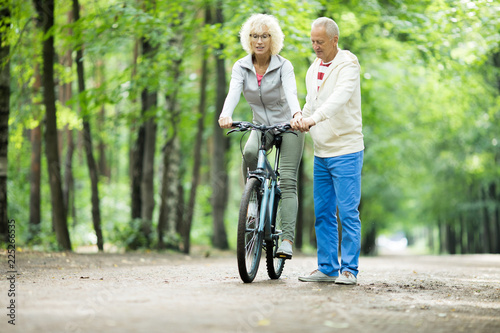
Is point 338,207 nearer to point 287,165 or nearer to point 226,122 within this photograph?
point 287,165

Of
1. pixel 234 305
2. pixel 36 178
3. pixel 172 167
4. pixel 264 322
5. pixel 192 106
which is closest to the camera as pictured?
pixel 264 322

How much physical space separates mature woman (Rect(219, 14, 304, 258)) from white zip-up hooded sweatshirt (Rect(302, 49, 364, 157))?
0.82ft

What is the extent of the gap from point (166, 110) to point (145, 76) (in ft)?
3.99

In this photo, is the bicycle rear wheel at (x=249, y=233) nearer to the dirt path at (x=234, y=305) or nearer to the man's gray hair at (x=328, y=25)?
the dirt path at (x=234, y=305)

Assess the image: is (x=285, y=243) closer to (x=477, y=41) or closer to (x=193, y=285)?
(x=193, y=285)

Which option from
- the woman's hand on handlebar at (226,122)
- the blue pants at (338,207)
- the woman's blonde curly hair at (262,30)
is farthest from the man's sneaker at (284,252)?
the woman's blonde curly hair at (262,30)

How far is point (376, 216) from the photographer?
27.7m

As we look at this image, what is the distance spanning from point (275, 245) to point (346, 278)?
0.77 metres

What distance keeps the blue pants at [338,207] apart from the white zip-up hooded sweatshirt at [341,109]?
0.11m

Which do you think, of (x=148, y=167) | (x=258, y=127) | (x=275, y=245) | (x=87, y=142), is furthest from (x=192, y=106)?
(x=258, y=127)

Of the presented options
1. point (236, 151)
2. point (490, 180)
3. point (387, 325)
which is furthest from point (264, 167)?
point (490, 180)

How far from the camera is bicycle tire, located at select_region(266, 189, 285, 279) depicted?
5.40m

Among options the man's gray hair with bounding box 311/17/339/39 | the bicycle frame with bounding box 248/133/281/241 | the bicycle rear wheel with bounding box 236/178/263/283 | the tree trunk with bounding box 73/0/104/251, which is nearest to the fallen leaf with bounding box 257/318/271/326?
the bicycle rear wheel with bounding box 236/178/263/283

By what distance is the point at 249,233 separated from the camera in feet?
16.5
